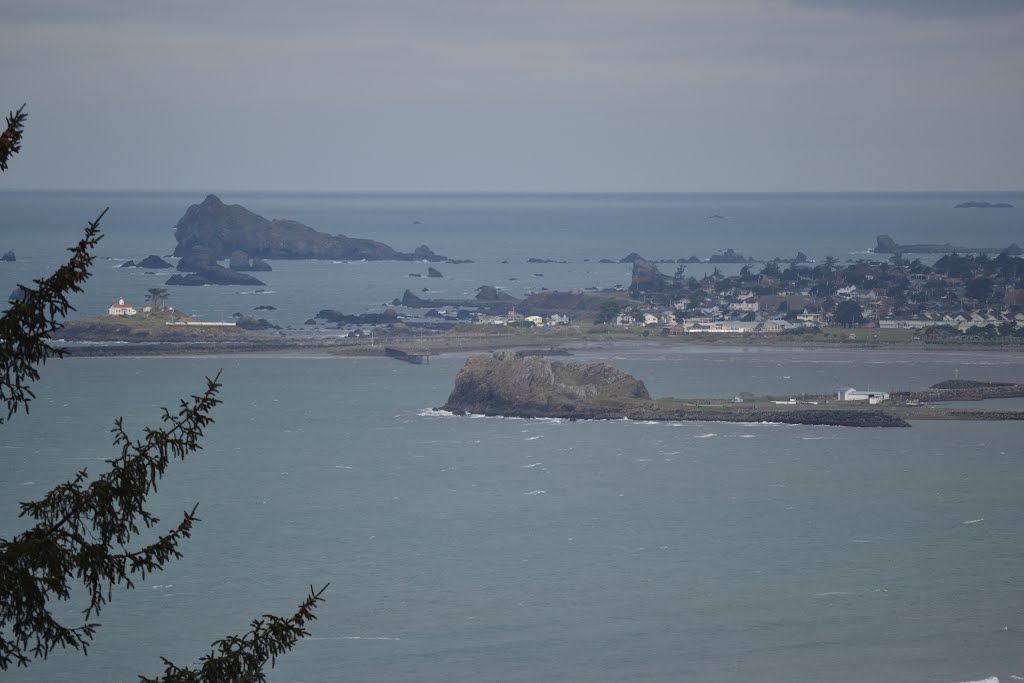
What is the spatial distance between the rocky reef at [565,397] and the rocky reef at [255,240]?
5966 centimetres

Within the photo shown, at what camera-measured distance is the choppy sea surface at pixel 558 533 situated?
21.1 meters

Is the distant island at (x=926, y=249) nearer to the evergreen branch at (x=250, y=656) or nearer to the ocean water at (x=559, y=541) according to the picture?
the ocean water at (x=559, y=541)

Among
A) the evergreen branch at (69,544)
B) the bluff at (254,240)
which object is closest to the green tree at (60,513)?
the evergreen branch at (69,544)

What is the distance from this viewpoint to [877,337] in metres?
64.2

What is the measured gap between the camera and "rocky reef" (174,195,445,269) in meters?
108

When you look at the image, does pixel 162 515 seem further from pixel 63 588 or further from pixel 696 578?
pixel 63 588

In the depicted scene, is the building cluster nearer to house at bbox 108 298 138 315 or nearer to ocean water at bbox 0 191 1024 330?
ocean water at bbox 0 191 1024 330

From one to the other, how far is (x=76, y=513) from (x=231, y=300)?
7719cm

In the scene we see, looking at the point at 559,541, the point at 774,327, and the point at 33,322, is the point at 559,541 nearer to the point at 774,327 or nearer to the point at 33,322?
the point at 33,322

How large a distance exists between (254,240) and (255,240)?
0.07 meters

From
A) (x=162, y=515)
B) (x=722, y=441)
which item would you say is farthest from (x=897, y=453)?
(x=162, y=515)

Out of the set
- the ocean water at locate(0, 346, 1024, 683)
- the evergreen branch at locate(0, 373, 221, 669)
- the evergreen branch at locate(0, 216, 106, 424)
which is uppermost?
the evergreen branch at locate(0, 216, 106, 424)

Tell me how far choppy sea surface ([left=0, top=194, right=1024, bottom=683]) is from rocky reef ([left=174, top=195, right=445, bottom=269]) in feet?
178

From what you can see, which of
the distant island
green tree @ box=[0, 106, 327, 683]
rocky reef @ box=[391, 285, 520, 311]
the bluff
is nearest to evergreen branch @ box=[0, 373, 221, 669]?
green tree @ box=[0, 106, 327, 683]
